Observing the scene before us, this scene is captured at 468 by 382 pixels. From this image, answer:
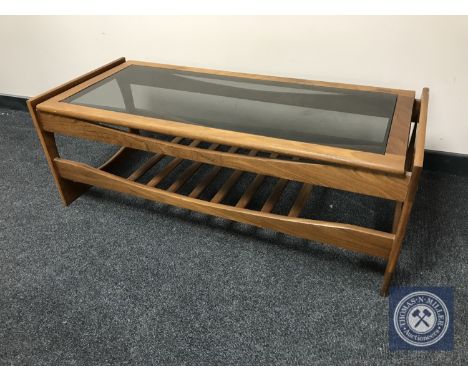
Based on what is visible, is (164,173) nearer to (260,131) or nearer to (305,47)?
(260,131)

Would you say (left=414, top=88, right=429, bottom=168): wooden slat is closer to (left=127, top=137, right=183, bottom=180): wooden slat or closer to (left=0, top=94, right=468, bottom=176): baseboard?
(left=0, top=94, right=468, bottom=176): baseboard

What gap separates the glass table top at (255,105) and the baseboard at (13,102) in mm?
984

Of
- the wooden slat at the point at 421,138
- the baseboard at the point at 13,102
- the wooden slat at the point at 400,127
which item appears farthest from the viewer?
the baseboard at the point at 13,102

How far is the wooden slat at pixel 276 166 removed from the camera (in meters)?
0.81

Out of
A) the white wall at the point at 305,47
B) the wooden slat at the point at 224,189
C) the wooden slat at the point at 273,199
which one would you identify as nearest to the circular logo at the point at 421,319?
the wooden slat at the point at 273,199

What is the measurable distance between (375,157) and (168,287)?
2.01ft

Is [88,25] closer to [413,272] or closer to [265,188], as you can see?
[265,188]

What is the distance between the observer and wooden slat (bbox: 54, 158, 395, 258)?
2.95 ft

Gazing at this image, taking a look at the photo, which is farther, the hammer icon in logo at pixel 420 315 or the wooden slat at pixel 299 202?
the wooden slat at pixel 299 202

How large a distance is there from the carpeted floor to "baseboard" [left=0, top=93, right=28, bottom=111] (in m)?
0.85

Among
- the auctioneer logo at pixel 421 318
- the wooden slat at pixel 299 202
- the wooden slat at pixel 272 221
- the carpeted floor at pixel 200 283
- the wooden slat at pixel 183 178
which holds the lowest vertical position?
the auctioneer logo at pixel 421 318

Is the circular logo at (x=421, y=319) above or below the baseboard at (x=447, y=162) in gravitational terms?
below

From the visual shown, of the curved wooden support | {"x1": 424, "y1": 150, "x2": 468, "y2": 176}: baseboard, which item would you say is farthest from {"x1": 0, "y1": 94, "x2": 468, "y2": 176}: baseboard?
the curved wooden support

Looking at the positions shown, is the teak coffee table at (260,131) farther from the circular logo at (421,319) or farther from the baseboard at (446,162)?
the baseboard at (446,162)
